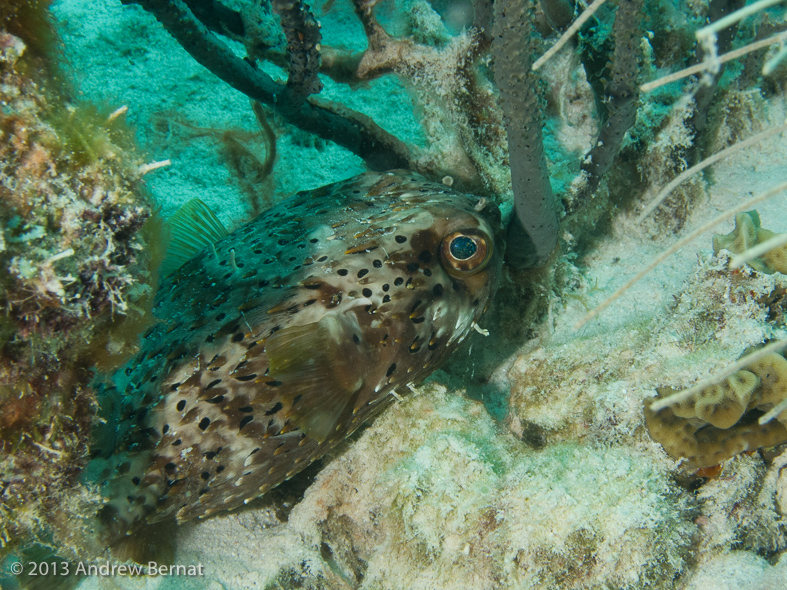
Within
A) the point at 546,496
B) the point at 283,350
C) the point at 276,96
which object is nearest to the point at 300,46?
the point at 276,96

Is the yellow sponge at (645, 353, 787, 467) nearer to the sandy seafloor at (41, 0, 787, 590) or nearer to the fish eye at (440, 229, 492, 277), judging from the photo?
the sandy seafloor at (41, 0, 787, 590)

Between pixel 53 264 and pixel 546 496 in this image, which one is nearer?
pixel 53 264

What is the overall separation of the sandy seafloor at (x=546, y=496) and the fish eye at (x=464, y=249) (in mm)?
1051

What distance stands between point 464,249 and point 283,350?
1.45 m

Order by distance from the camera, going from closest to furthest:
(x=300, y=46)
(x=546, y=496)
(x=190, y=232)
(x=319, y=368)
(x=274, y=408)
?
(x=546, y=496) < (x=319, y=368) < (x=274, y=408) < (x=300, y=46) < (x=190, y=232)

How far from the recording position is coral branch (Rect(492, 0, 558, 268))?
8.07 feet

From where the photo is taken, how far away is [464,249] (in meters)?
3.05

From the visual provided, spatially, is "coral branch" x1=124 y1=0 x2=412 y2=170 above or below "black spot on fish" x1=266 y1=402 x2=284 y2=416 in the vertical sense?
above

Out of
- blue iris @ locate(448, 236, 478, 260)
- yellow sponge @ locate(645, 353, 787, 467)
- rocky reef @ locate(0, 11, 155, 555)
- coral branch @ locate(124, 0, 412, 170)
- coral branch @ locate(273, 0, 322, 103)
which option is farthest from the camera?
coral branch @ locate(124, 0, 412, 170)

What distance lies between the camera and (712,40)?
139 cm

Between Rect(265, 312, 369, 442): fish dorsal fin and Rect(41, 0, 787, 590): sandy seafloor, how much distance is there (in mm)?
770

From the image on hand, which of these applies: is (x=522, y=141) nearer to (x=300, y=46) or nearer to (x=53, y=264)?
(x=300, y=46)

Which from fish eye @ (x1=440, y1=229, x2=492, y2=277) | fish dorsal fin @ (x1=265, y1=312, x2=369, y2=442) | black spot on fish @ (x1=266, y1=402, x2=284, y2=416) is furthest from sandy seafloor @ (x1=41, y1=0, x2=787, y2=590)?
fish eye @ (x1=440, y1=229, x2=492, y2=277)

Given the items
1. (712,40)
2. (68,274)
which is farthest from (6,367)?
(712,40)
